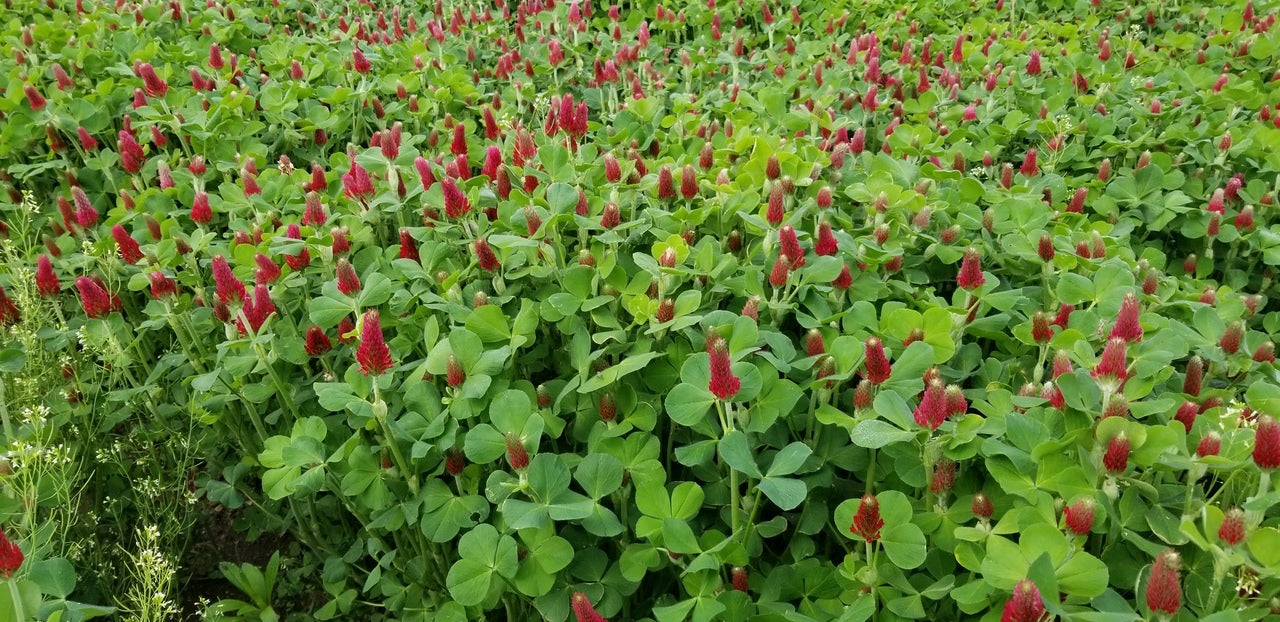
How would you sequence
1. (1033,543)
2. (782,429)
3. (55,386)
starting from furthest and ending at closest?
(55,386)
(782,429)
(1033,543)

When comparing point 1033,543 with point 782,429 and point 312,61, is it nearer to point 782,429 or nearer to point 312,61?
point 782,429

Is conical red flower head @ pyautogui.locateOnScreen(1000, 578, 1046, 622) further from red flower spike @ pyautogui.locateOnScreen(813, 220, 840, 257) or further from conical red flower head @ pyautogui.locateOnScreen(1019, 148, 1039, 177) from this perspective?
conical red flower head @ pyautogui.locateOnScreen(1019, 148, 1039, 177)

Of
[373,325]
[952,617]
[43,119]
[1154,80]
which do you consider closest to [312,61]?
[43,119]

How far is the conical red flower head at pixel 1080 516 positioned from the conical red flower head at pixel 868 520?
332 mm

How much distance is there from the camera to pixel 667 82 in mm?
4727

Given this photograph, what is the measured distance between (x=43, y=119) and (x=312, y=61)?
125 centimetres

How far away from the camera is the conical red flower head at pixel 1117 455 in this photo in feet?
4.95

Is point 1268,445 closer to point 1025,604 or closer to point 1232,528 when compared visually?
point 1232,528

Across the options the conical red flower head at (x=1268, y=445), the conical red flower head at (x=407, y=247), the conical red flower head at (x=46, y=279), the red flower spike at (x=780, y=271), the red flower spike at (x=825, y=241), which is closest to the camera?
the conical red flower head at (x=1268, y=445)

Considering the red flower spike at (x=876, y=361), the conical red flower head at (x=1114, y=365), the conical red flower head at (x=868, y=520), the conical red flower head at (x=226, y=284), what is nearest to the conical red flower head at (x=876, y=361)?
the red flower spike at (x=876, y=361)

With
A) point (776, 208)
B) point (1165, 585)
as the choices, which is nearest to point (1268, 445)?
point (1165, 585)

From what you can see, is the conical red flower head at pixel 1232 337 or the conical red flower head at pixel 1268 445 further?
the conical red flower head at pixel 1232 337

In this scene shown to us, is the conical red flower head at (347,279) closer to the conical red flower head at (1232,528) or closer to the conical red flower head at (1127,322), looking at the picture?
the conical red flower head at (1127,322)

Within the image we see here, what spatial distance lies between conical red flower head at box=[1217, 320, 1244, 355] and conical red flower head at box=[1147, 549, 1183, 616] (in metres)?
0.90
